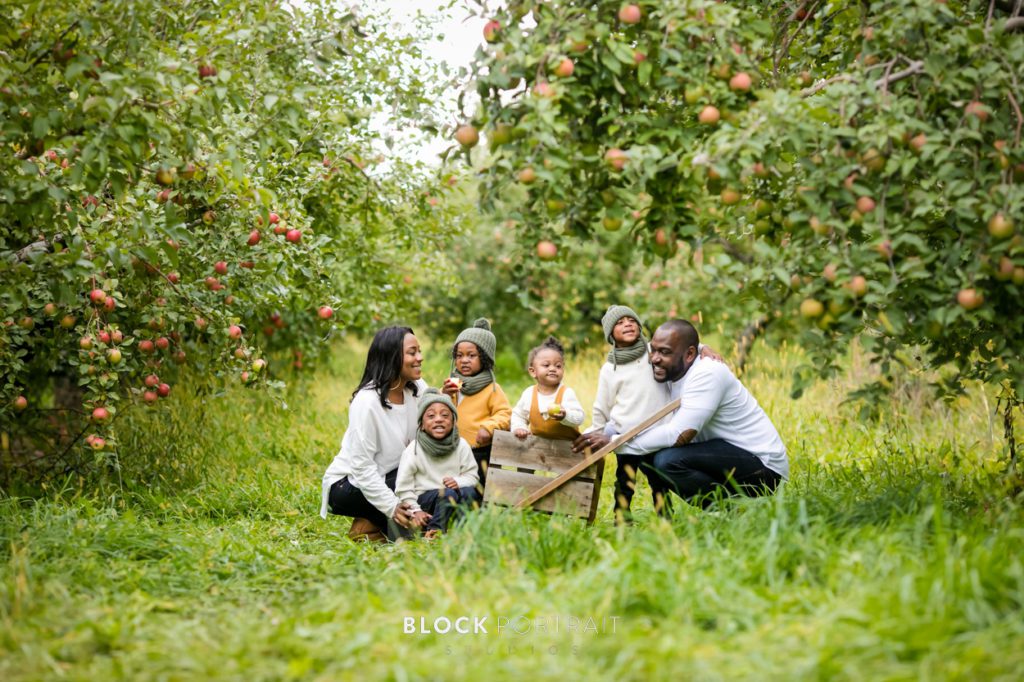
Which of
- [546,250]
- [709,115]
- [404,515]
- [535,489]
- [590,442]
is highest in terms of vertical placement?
[709,115]

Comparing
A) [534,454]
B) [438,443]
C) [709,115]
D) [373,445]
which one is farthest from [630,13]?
[373,445]

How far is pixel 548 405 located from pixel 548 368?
0.80ft

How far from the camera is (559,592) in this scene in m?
3.44

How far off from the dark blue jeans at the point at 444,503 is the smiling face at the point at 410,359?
0.70 meters

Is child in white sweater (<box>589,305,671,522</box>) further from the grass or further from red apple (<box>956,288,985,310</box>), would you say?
red apple (<box>956,288,985,310</box>)

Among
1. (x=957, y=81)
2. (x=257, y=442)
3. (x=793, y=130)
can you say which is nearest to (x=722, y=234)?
(x=793, y=130)

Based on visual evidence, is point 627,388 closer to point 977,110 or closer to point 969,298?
point 969,298

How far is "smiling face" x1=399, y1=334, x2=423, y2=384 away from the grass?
1001 millimetres

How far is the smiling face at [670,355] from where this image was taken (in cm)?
489

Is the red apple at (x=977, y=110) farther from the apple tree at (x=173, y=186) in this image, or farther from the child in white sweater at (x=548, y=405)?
the apple tree at (x=173, y=186)

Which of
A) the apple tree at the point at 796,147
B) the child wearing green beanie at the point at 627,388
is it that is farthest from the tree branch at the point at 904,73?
the child wearing green beanie at the point at 627,388

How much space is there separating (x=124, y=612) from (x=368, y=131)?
469 cm

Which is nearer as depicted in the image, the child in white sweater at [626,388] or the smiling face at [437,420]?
the smiling face at [437,420]

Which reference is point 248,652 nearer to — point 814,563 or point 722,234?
point 814,563
